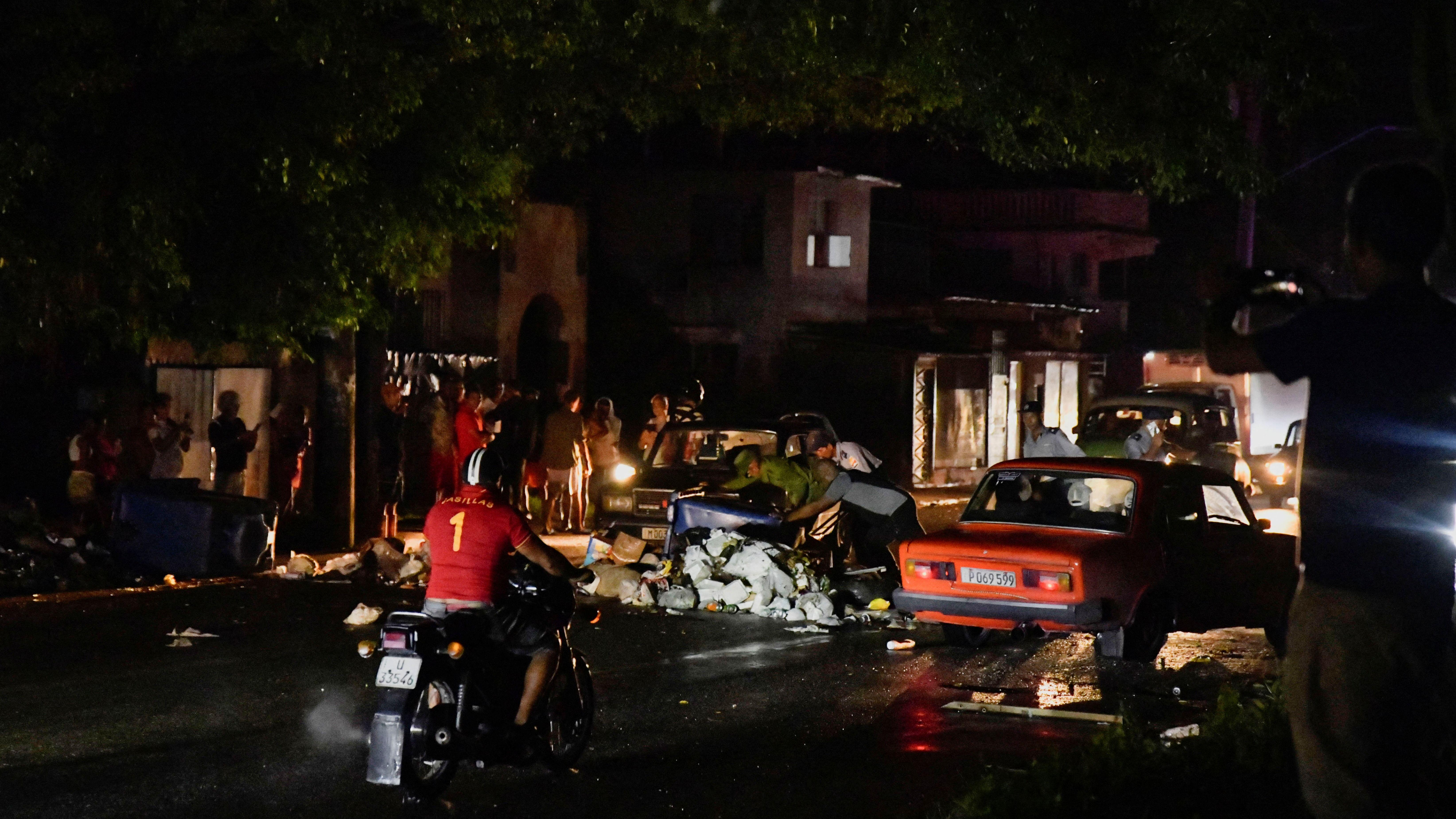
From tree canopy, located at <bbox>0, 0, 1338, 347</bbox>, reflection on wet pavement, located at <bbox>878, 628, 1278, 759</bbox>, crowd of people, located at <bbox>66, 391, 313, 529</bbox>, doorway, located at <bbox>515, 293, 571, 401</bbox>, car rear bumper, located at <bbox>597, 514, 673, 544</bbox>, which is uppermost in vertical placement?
tree canopy, located at <bbox>0, 0, 1338, 347</bbox>

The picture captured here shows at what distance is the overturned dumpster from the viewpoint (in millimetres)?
17312

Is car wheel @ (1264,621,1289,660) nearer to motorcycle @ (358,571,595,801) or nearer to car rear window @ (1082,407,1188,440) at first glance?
motorcycle @ (358,571,595,801)

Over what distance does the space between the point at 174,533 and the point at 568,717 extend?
976 centimetres

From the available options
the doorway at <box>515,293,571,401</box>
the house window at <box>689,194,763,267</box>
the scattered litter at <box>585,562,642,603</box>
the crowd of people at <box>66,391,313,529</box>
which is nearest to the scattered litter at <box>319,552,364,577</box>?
the crowd of people at <box>66,391,313,529</box>

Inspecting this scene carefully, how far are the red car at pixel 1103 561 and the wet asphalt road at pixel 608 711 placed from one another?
34cm

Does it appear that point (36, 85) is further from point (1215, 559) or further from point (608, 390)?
point (608, 390)

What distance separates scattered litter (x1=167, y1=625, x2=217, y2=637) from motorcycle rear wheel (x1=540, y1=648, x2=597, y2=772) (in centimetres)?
577

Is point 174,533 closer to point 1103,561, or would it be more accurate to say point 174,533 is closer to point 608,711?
point 608,711

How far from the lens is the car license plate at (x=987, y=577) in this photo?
1266cm

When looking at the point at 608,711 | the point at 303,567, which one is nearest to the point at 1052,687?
the point at 608,711

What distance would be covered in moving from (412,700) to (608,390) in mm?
28757

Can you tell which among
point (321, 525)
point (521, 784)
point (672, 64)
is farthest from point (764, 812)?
point (321, 525)

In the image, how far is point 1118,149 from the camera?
14711 mm

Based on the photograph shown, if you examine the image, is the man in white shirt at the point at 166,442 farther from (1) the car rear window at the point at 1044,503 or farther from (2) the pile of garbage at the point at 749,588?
(1) the car rear window at the point at 1044,503
